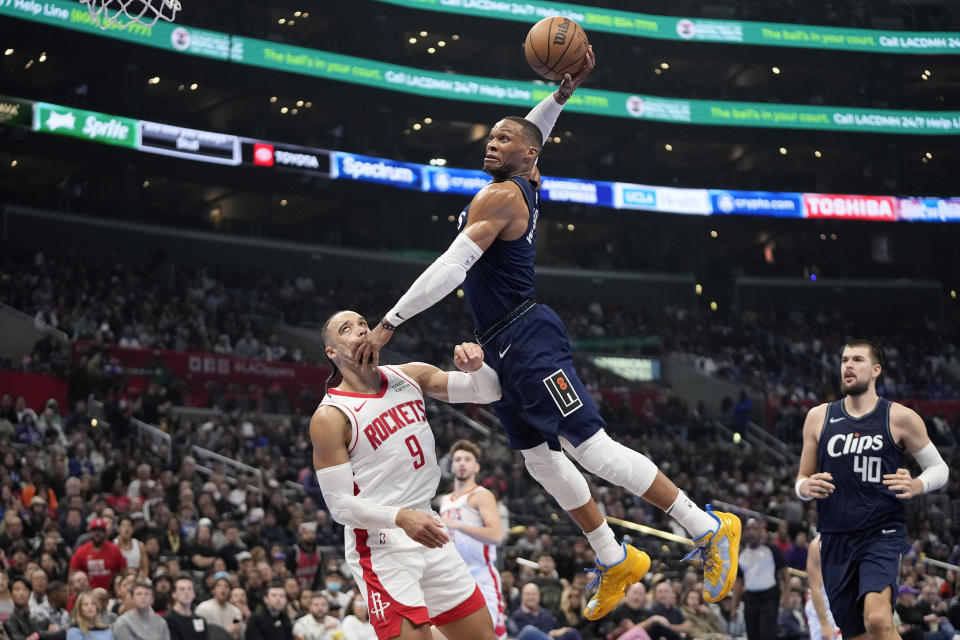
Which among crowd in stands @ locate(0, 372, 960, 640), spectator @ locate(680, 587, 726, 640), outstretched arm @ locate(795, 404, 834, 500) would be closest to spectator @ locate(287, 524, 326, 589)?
crowd in stands @ locate(0, 372, 960, 640)

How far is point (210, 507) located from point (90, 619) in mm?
4958

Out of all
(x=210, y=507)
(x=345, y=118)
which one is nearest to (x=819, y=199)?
(x=345, y=118)

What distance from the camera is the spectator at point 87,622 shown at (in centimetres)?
1016

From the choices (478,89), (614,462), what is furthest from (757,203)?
(614,462)

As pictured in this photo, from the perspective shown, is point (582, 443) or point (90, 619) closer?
point (582, 443)

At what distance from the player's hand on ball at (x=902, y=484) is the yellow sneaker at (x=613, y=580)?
5.09ft

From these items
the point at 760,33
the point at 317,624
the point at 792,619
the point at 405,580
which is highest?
the point at 760,33

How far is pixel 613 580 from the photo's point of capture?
254 inches

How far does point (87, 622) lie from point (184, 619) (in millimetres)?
939

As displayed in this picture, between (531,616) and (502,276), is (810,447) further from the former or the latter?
(531,616)

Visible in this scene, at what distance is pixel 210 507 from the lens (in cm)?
1521

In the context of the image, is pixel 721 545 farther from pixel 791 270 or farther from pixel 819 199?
pixel 791 270

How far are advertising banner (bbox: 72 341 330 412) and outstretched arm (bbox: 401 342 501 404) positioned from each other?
1648cm

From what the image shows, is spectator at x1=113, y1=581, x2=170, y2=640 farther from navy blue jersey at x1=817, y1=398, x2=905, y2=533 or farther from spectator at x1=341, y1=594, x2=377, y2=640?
navy blue jersey at x1=817, y1=398, x2=905, y2=533
